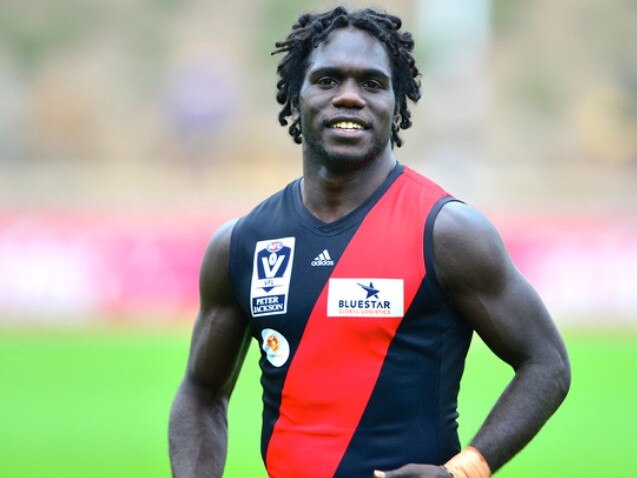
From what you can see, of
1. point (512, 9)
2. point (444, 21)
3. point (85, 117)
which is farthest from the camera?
point (512, 9)

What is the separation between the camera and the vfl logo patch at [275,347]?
5.04 m

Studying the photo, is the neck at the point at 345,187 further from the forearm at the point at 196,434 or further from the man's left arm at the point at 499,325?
the forearm at the point at 196,434

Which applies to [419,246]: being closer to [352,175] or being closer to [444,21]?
[352,175]

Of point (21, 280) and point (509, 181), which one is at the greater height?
point (509, 181)

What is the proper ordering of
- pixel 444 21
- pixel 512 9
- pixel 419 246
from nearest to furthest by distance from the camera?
1. pixel 419 246
2. pixel 444 21
3. pixel 512 9

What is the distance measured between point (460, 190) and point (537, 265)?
6852 mm

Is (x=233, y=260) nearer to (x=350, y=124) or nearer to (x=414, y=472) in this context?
(x=350, y=124)

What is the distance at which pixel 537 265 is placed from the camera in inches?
810

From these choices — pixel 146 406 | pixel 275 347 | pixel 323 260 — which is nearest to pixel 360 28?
pixel 323 260

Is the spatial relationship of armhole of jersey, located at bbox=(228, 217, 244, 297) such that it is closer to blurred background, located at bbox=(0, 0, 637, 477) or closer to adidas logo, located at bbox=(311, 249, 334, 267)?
adidas logo, located at bbox=(311, 249, 334, 267)

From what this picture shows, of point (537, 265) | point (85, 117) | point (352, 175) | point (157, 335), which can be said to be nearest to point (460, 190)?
point (537, 265)

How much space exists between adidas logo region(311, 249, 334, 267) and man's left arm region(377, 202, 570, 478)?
0.40 m

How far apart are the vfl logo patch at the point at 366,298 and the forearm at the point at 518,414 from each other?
0.46 meters

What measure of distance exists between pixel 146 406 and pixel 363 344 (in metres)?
11.3
